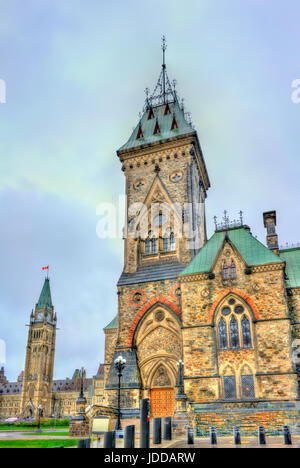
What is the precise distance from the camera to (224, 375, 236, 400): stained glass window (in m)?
26.9

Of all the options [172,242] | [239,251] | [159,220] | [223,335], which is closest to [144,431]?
[223,335]

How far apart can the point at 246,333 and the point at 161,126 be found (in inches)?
909

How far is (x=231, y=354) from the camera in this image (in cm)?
2772

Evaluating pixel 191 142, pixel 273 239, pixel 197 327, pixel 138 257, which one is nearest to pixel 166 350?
pixel 197 327

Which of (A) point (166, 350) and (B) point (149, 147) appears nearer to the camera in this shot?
(A) point (166, 350)

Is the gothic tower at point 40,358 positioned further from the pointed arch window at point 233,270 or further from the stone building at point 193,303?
the pointed arch window at point 233,270

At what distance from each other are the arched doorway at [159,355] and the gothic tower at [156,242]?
0.07 metres

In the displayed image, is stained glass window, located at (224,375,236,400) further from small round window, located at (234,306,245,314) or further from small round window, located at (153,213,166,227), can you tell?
small round window, located at (153,213,166,227)

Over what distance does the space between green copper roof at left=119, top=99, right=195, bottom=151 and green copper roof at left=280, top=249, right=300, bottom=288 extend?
14256mm

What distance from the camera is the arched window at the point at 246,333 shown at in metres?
27.8

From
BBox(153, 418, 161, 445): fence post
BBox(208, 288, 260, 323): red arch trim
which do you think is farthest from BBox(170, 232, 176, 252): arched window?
BBox(153, 418, 161, 445): fence post

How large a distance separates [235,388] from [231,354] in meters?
2.16

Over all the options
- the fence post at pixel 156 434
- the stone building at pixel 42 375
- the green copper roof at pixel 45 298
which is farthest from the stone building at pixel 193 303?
the green copper roof at pixel 45 298
